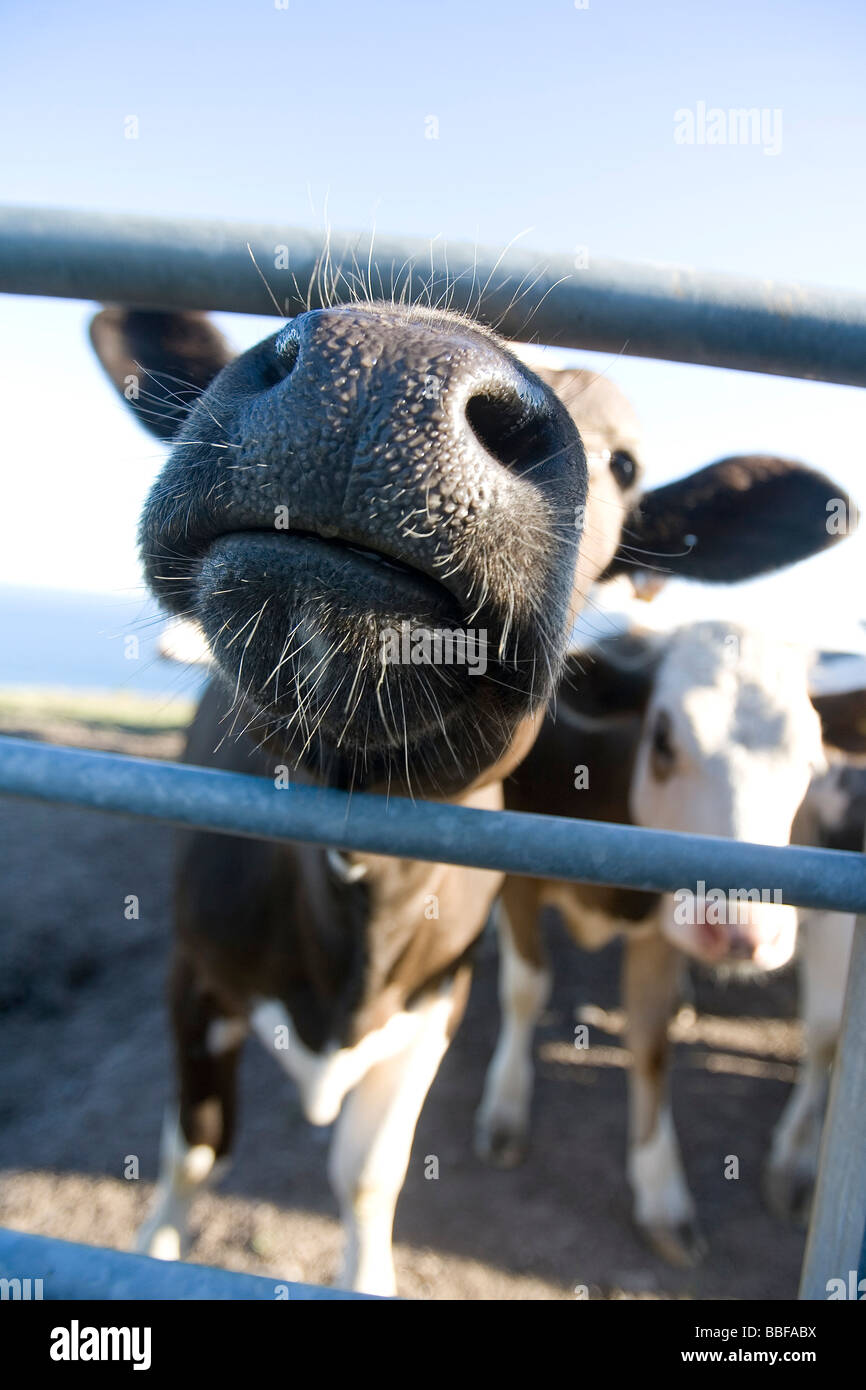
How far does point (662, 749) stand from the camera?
2697 millimetres

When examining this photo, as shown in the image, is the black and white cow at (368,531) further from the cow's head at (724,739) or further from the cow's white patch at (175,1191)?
the cow's white patch at (175,1191)

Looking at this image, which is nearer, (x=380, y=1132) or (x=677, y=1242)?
(x=380, y=1132)

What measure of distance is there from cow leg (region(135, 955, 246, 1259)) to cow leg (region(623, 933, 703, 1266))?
1.57m

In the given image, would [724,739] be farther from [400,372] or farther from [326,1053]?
[400,372]

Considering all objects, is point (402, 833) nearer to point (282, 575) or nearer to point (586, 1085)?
point (282, 575)

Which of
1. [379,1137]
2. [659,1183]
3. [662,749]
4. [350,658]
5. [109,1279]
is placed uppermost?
[350,658]

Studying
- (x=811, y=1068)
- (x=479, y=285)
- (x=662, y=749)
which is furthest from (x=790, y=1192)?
(x=479, y=285)

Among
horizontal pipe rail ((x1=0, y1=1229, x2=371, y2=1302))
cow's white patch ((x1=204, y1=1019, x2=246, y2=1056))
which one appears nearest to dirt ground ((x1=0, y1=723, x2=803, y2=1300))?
cow's white patch ((x1=204, y1=1019, x2=246, y2=1056))

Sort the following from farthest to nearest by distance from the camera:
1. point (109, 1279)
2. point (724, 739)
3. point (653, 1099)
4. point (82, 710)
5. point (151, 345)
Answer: point (82, 710) < point (653, 1099) < point (724, 739) < point (151, 345) < point (109, 1279)

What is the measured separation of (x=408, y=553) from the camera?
88 cm

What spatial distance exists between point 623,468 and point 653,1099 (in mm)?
2420

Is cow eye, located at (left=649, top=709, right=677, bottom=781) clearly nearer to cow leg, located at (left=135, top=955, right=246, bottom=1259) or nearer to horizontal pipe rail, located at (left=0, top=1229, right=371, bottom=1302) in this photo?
cow leg, located at (left=135, top=955, right=246, bottom=1259)

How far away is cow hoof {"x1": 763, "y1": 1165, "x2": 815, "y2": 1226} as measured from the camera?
322cm
